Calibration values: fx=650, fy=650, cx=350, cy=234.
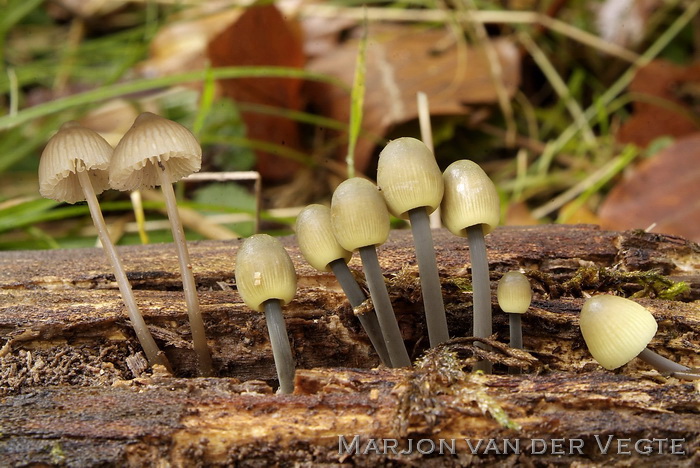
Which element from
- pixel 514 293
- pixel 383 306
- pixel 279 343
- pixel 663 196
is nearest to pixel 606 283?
pixel 514 293

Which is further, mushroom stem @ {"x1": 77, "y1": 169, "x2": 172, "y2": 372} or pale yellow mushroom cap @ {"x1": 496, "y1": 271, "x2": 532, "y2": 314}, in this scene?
mushroom stem @ {"x1": 77, "y1": 169, "x2": 172, "y2": 372}

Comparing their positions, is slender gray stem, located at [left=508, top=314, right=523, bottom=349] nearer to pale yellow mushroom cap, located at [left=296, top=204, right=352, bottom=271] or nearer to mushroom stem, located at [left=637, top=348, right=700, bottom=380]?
mushroom stem, located at [left=637, top=348, right=700, bottom=380]

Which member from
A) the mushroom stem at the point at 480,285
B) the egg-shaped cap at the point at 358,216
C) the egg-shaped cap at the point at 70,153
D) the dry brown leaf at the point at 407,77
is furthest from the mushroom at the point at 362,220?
the dry brown leaf at the point at 407,77

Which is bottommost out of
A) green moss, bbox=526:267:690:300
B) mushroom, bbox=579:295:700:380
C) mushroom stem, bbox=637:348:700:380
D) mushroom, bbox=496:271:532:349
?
mushroom stem, bbox=637:348:700:380

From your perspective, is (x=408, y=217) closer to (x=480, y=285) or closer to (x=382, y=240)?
(x=382, y=240)

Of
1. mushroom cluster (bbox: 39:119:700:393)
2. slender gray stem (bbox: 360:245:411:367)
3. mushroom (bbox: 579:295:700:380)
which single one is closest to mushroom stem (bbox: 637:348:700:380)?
mushroom cluster (bbox: 39:119:700:393)

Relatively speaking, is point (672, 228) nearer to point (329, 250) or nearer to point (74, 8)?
point (329, 250)
